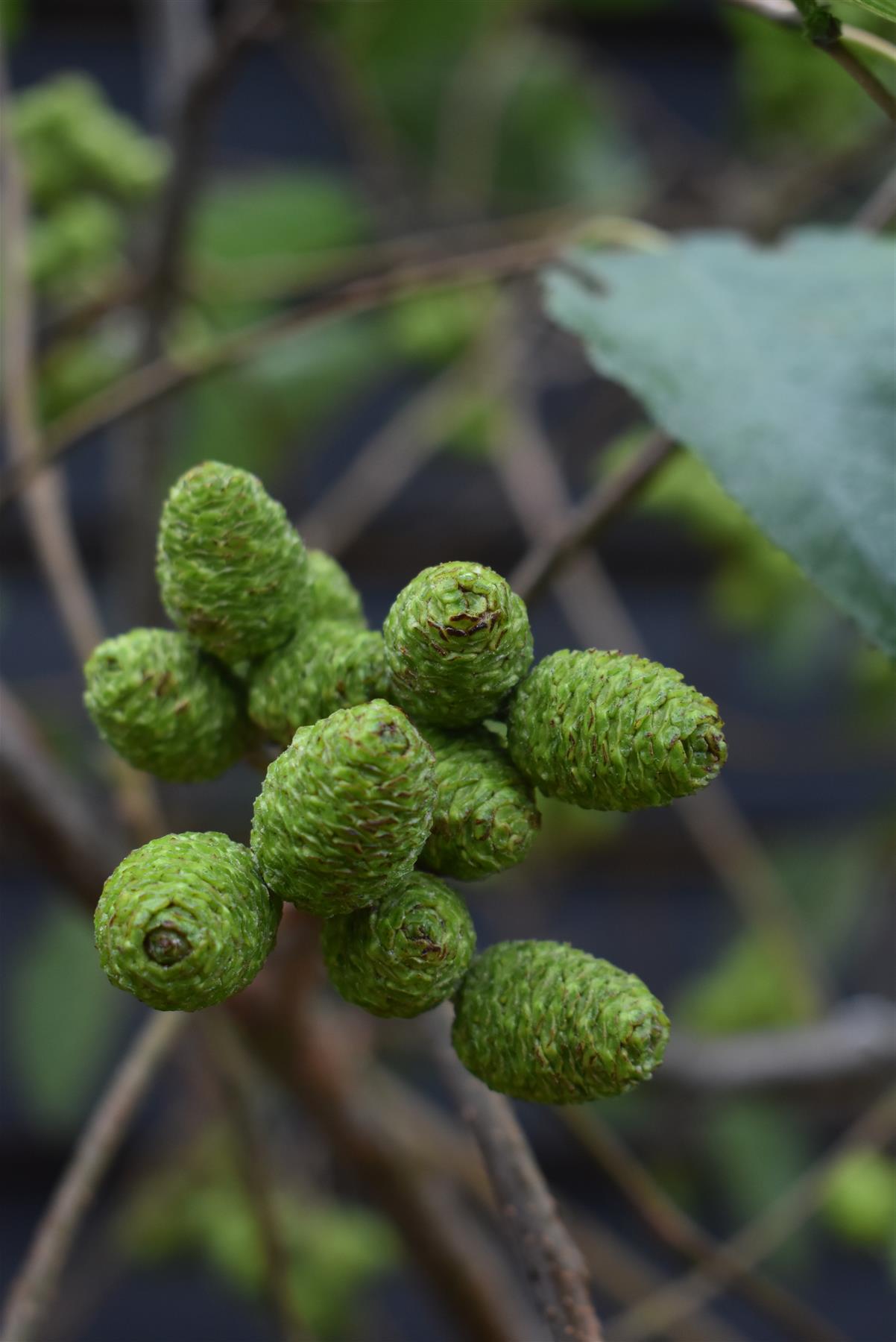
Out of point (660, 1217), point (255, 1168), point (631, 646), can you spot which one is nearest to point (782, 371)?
point (660, 1217)

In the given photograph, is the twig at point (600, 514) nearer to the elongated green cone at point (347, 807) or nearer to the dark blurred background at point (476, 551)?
the elongated green cone at point (347, 807)

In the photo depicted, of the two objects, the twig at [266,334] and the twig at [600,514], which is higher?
the twig at [266,334]

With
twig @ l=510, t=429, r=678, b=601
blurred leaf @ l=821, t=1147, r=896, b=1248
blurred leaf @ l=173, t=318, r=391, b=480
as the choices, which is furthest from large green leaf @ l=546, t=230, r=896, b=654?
blurred leaf @ l=821, t=1147, r=896, b=1248

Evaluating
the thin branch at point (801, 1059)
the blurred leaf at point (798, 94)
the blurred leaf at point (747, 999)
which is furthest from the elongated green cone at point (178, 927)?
the blurred leaf at point (798, 94)

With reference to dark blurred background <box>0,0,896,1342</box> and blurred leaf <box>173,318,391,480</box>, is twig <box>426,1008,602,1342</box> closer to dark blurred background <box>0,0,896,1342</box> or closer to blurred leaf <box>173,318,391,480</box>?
dark blurred background <box>0,0,896,1342</box>

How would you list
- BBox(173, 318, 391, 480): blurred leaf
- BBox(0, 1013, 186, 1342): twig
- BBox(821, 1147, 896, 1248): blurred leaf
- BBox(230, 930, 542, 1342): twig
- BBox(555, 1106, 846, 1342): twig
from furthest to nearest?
BBox(173, 318, 391, 480): blurred leaf → BBox(821, 1147, 896, 1248): blurred leaf → BBox(230, 930, 542, 1342): twig → BBox(555, 1106, 846, 1342): twig → BBox(0, 1013, 186, 1342): twig

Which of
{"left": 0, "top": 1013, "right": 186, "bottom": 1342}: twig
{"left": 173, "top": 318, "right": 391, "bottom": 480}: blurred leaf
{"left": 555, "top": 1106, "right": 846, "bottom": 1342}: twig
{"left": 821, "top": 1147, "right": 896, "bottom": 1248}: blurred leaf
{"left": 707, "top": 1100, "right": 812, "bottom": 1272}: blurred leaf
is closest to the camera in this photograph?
{"left": 0, "top": 1013, "right": 186, "bottom": 1342}: twig

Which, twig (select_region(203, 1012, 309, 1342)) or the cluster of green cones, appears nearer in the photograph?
the cluster of green cones

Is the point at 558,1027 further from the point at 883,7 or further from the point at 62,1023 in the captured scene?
the point at 62,1023
